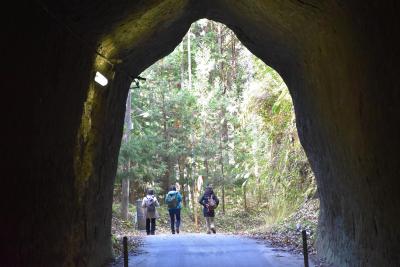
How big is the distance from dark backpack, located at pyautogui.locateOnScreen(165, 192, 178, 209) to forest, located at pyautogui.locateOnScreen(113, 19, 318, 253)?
4.00 metres

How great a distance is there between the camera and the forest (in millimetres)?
21422

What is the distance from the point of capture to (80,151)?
977cm

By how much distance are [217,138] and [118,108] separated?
2184cm

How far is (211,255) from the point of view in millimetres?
13188

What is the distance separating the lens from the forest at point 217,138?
21.4 meters

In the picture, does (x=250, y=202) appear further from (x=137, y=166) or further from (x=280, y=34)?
(x=280, y=34)

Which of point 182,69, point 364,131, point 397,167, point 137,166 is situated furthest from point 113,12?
point 182,69

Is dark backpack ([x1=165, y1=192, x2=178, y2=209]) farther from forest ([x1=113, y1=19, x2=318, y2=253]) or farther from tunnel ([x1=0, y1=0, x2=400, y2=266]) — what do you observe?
tunnel ([x1=0, y1=0, x2=400, y2=266])

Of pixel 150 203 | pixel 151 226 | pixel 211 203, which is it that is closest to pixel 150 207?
pixel 150 203

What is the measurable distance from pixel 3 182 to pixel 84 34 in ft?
12.3

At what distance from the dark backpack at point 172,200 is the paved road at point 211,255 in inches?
146

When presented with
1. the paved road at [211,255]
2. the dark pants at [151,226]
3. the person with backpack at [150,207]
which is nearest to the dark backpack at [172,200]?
the person with backpack at [150,207]

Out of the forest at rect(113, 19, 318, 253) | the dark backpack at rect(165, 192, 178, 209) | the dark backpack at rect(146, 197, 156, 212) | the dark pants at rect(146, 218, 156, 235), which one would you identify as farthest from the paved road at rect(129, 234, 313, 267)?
the dark pants at rect(146, 218, 156, 235)

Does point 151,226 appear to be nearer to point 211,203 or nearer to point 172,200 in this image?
point 172,200
